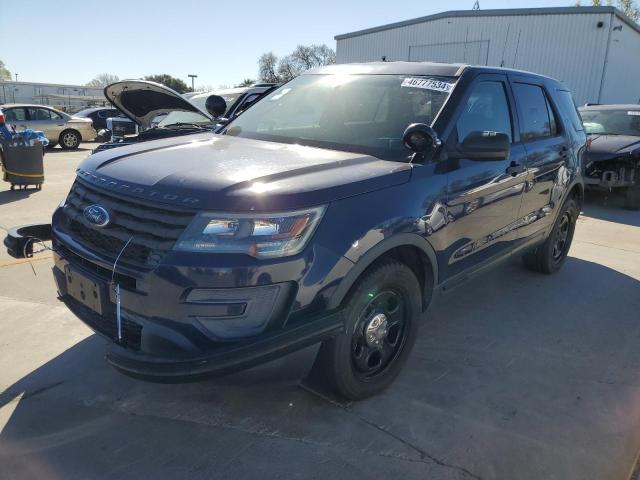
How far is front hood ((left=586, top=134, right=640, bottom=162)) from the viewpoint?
8836mm

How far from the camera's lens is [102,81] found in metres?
114

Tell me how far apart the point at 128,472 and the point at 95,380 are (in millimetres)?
892

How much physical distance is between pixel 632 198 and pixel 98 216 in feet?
30.7

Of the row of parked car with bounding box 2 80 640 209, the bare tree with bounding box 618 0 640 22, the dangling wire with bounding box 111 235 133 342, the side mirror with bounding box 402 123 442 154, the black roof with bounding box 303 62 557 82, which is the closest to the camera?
the dangling wire with bounding box 111 235 133 342

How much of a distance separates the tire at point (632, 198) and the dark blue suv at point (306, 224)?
6.30 m

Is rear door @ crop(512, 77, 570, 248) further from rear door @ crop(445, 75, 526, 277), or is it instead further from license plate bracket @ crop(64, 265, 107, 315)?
license plate bracket @ crop(64, 265, 107, 315)

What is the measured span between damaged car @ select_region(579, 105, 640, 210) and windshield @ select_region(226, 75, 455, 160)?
694 centimetres

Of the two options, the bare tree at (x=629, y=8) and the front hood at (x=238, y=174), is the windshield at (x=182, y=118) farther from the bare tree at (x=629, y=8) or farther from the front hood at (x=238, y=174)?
the bare tree at (x=629, y=8)

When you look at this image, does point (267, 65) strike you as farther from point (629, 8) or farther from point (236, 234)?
point (236, 234)

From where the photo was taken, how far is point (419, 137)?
2.86 metres

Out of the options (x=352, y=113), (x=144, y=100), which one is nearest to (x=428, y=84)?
(x=352, y=113)

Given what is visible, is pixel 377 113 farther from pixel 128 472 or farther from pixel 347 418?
pixel 128 472

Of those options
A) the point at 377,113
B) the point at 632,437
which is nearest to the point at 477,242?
the point at 377,113

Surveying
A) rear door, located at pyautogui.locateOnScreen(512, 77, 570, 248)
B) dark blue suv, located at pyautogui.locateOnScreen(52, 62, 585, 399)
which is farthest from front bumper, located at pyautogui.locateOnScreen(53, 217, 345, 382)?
rear door, located at pyautogui.locateOnScreen(512, 77, 570, 248)
